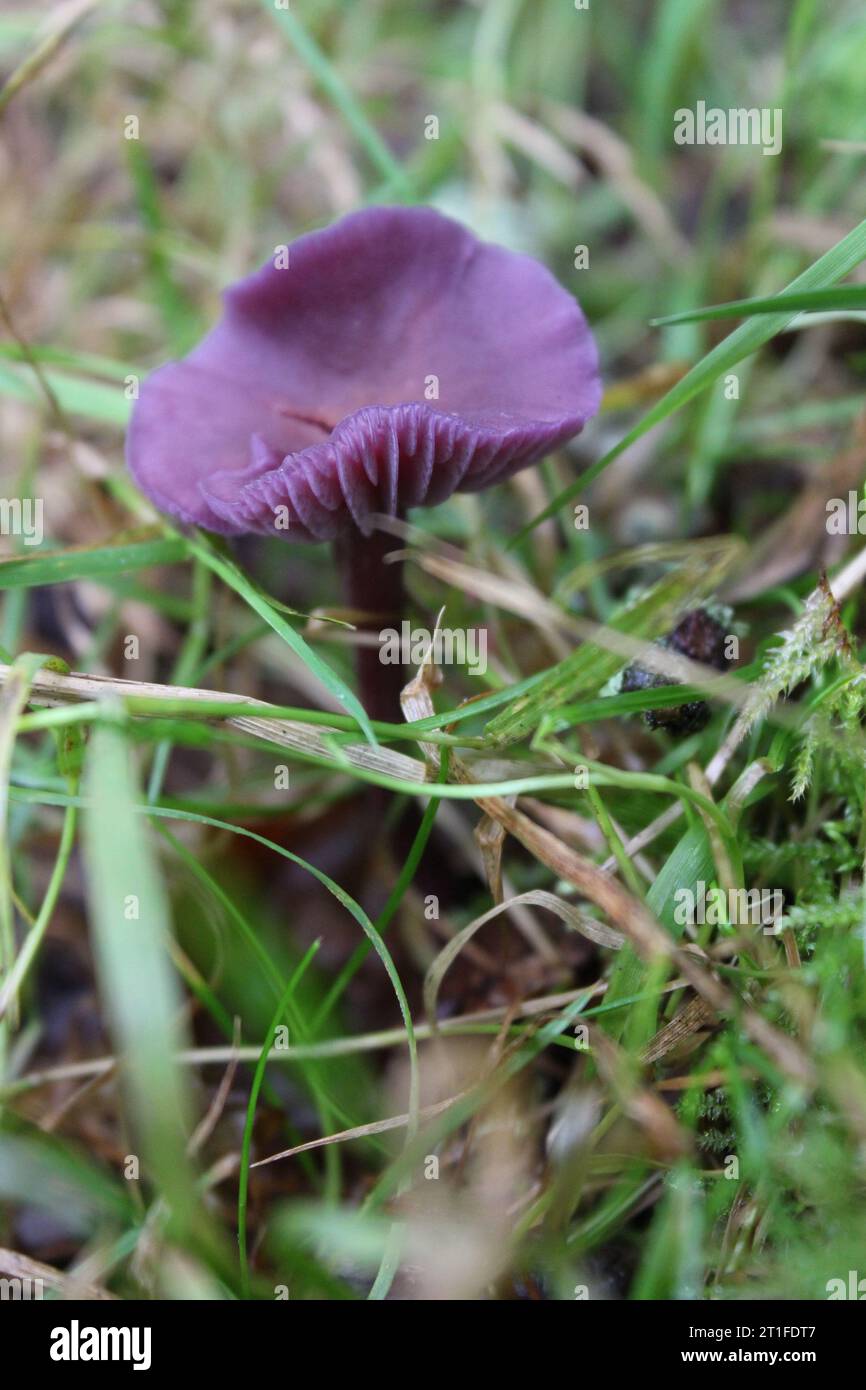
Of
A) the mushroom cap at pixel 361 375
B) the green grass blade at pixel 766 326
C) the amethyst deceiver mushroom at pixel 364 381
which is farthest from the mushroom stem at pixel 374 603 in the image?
the green grass blade at pixel 766 326

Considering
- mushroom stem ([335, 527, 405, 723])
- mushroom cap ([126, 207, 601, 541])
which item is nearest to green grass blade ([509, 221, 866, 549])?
mushroom cap ([126, 207, 601, 541])

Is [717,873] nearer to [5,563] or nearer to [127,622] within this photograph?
[5,563]

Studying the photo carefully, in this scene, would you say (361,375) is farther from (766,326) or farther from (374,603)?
(766,326)

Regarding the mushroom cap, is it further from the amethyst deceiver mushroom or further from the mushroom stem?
the mushroom stem

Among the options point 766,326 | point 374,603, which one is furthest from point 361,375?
point 766,326

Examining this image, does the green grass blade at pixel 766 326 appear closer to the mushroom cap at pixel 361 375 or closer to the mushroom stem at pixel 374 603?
the mushroom cap at pixel 361 375

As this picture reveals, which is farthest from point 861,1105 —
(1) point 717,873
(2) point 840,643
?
(2) point 840,643

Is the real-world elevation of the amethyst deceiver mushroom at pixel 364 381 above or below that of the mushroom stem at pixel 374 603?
above
